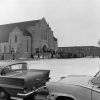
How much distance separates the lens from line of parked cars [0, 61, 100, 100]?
13.5ft

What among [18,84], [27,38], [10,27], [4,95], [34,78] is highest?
[10,27]

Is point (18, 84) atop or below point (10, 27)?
below

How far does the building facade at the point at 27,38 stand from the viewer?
2515 inches

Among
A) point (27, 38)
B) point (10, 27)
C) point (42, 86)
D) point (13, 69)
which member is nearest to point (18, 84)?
point (42, 86)

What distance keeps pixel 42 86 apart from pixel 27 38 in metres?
60.0

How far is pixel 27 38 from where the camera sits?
66.3 m

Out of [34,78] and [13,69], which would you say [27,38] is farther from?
[34,78]

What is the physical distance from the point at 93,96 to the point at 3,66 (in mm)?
4276

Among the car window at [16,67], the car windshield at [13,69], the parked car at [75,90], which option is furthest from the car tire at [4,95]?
the parked car at [75,90]

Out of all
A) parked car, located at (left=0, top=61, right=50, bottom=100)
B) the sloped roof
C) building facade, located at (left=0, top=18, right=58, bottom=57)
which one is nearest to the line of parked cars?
parked car, located at (left=0, top=61, right=50, bottom=100)

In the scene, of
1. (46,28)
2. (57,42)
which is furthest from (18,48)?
(57,42)

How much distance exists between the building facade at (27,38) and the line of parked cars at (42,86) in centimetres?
5501

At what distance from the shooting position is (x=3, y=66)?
24.0 feet

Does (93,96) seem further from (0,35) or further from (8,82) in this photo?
(0,35)
